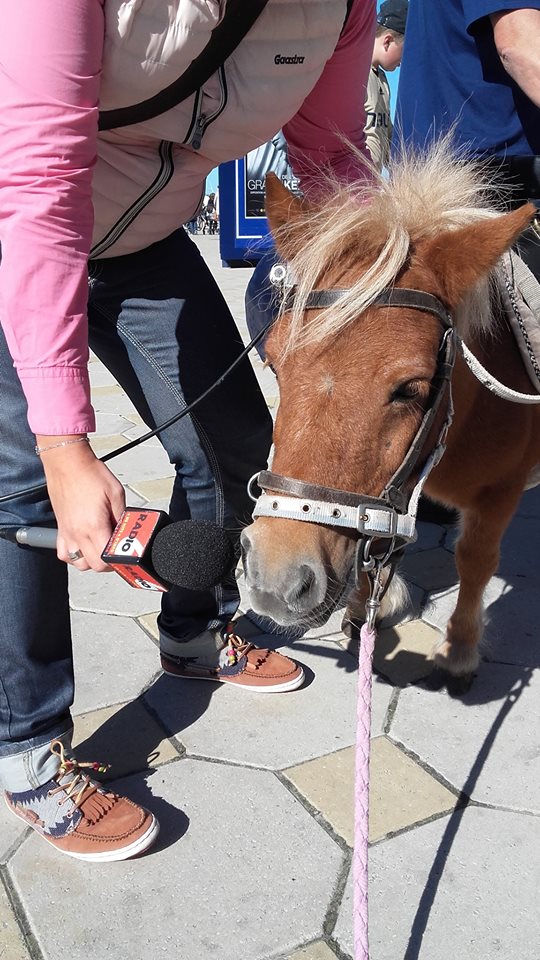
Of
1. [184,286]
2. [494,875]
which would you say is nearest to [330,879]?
[494,875]

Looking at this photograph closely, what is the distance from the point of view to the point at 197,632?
2535mm

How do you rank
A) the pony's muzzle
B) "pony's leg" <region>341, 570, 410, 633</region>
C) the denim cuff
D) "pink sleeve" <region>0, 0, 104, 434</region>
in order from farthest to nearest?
1. "pony's leg" <region>341, 570, 410, 633</region>
2. the denim cuff
3. the pony's muzzle
4. "pink sleeve" <region>0, 0, 104, 434</region>

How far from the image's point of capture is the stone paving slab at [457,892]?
5.40 ft

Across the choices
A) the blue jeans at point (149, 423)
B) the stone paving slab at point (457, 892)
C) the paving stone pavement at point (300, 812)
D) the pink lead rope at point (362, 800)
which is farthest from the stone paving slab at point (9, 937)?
the pink lead rope at point (362, 800)

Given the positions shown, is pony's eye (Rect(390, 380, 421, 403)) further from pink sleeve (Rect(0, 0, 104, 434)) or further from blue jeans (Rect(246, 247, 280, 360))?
pink sleeve (Rect(0, 0, 104, 434))

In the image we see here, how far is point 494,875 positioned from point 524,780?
1.29 feet

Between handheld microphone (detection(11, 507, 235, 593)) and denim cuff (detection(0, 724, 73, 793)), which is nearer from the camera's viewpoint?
handheld microphone (detection(11, 507, 235, 593))

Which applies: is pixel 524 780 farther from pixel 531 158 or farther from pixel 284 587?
pixel 531 158

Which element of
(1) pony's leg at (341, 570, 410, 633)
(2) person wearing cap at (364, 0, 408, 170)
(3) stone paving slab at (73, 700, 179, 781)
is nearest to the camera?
(3) stone paving slab at (73, 700, 179, 781)

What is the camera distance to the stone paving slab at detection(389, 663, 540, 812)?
214 centimetres

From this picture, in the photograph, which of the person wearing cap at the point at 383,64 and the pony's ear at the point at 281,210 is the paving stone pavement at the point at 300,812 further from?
the person wearing cap at the point at 383,64

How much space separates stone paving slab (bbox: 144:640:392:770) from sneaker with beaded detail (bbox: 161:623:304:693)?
0.11ft

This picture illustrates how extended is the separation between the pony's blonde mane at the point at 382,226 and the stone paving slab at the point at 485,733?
123cm

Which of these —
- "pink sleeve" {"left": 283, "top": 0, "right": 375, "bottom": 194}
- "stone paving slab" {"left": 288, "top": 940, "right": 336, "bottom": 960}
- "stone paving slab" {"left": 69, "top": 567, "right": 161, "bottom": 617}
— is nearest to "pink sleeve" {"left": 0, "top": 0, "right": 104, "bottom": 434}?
"pink sleeve" {"left": 283, "top": 0, "right": 375, "bottom": 194}
